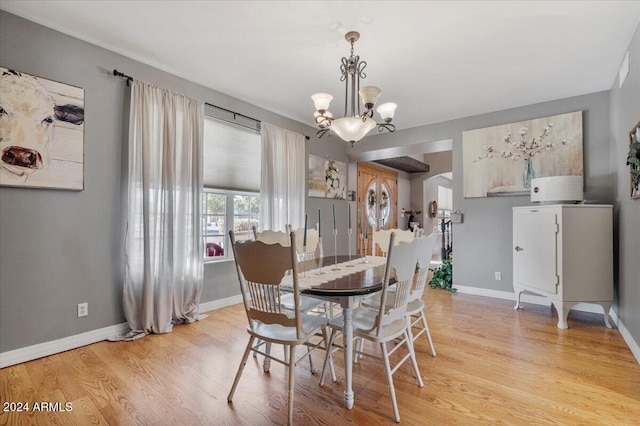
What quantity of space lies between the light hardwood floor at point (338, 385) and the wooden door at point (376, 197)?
3.57 metres

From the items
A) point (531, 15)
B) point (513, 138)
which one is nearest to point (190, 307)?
point (531, 15)

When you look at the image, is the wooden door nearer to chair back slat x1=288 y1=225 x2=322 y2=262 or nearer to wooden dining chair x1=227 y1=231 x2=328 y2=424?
chair back slat x1=288 y1=225 x2=322 y2=262

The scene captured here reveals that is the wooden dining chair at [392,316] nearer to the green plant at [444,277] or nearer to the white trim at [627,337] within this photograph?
the white trim at [627,337]

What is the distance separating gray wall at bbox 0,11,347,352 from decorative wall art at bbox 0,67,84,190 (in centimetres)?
7

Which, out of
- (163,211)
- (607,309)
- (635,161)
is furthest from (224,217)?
(607,309)

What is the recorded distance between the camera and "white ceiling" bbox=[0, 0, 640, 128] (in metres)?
2.18

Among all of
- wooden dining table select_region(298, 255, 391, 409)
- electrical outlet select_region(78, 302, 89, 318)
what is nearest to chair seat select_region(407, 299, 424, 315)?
wooden dining table select_region(298, 255, 391, 409)

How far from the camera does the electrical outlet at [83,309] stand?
252 cm

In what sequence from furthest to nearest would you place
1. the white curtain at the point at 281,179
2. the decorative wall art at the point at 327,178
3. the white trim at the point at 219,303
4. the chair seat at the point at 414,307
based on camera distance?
the decorative wall art at the point at 327,178 → the white curtain at the point at 281,179 → the white trim at the point at 219,303 → the chair seat at the point at 414,307

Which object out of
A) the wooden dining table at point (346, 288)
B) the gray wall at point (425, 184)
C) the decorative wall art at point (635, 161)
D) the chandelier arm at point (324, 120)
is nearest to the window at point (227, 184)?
the chandelier arm at point (324, 120)

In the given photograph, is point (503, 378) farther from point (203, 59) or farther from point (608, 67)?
point (203, 59)

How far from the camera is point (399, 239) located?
276cm

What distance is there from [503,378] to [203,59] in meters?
3.65

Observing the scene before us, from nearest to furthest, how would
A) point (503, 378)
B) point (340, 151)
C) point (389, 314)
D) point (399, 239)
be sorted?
point (389, 314), point (503, 378), point (399, 239), point (340, 151)
